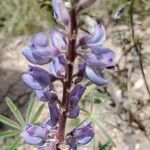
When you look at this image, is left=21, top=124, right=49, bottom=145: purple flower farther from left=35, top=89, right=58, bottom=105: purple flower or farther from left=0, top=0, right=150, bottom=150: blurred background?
left=0, top=0, right=150, bottom=150: blurred background

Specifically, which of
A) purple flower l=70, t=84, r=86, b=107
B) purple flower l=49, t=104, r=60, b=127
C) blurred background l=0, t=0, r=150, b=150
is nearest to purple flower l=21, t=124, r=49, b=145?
purple flower l=49, t=104, r=60, b=127

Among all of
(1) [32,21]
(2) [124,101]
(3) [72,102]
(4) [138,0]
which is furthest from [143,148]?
(3) [72,102]

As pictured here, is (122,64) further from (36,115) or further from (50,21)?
(36,115)

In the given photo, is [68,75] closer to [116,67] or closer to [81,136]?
[81,136]

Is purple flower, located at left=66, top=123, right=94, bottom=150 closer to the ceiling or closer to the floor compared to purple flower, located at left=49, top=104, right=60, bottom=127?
closer to the floor

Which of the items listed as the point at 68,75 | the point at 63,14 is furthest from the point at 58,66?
the point at 63,14

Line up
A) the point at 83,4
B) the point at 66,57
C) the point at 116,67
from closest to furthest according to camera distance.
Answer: the point at 83,4, the point at 66,57, the point at 116,67
